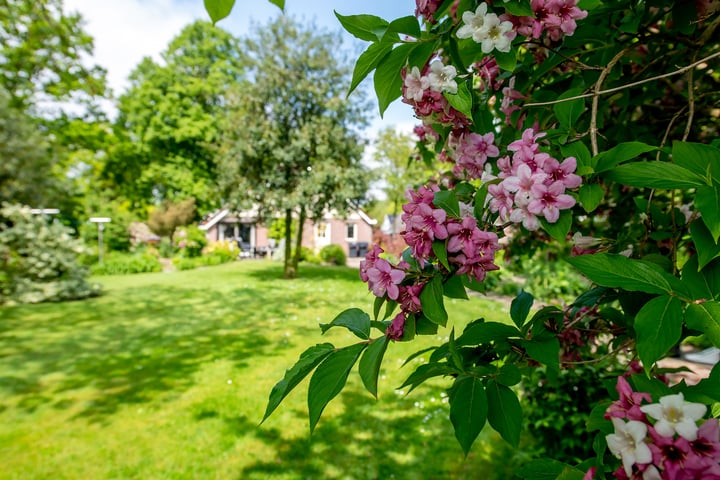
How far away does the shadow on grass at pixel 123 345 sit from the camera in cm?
480

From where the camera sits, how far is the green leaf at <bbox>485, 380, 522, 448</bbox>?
29.4 inches

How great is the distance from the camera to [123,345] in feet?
21.5

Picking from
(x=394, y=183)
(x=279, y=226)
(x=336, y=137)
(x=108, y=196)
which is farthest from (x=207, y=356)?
(x=108, y=196)

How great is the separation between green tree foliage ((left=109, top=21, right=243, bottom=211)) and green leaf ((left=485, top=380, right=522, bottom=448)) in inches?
1025

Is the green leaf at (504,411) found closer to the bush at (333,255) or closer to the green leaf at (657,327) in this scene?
the green leaf at (657,327)

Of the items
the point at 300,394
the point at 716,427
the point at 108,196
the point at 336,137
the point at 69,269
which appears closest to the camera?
the point at 716,427

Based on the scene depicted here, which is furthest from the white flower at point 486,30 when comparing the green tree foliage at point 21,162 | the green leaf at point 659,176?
the green tree foliage at point 21,162

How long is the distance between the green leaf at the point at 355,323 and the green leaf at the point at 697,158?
575 millimetres

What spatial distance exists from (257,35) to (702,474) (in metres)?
15.0

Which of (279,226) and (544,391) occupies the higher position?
(279,226)

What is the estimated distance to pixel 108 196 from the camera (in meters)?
24.9


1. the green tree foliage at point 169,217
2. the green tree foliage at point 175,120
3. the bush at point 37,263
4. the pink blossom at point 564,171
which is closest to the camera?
the pink blossom at point 564,171

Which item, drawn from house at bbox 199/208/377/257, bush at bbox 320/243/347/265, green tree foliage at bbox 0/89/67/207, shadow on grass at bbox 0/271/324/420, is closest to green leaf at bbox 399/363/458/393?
shadow on grass at bbox 0/271/324/420

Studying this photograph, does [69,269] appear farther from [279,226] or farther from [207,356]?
[279,226]
